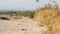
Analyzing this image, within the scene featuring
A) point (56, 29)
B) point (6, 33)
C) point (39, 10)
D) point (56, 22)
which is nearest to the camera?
point (6, 33)

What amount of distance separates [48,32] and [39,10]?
9142 mm

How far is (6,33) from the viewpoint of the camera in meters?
7.85

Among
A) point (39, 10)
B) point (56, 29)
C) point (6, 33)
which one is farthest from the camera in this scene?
point (39, 10)

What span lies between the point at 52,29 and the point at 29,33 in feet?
3.17

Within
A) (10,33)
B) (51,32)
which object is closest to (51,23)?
(51,32)

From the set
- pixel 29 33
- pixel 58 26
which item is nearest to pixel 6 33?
pixel 29 33

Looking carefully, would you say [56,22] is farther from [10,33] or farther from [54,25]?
[10,33]

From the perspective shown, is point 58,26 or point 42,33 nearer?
point 42,33

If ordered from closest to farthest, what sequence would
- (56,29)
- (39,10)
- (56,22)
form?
(56,29), (56,22), (39,10)

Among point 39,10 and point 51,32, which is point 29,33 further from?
point 39,10

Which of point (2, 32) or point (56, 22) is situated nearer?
point (2, 32)

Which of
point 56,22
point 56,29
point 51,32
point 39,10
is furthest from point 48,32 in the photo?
point 39,10

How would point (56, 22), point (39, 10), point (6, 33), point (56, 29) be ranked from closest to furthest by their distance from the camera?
1. point (6, 33)
2. point (56, 29)
3. point (56, 22)
4. point (39, 10)

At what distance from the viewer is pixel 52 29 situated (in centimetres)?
834
